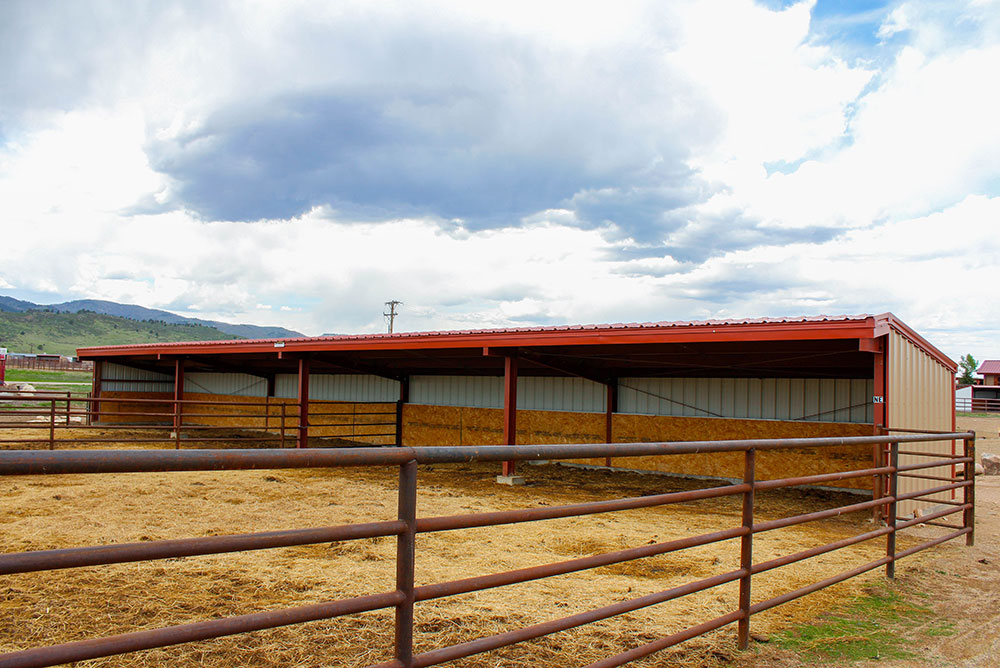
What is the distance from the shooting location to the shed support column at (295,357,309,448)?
15.6m

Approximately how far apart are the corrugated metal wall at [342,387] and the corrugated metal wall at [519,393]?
1017mm

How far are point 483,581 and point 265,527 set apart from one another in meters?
5.81

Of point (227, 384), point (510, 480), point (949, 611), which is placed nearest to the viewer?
point (949, 611)

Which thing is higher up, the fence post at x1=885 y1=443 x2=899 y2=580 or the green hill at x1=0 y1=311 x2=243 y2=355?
the green hill at x1=0 y1=311 x2=243 y2=355

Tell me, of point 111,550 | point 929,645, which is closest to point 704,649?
point 929,645

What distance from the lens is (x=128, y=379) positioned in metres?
24.7

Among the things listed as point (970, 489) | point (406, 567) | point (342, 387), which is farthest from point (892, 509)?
point (342, 387)

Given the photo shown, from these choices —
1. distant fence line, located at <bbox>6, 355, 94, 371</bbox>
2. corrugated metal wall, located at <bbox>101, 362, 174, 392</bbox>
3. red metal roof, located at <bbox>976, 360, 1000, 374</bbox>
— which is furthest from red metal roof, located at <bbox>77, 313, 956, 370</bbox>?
distant fence line, located at <bbox>6, 355, 94, 371</bbox>

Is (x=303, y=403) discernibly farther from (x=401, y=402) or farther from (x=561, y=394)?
(x=561, y=394)

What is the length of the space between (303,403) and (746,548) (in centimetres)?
1339

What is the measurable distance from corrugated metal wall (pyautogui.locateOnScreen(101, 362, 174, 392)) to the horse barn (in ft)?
17.9

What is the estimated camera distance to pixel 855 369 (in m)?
11.6

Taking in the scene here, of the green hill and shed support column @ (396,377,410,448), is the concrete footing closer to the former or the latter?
shed support column @ (396,377,410,448)

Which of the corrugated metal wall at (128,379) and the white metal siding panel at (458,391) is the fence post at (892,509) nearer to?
the white metal siding panel at (458,391)
